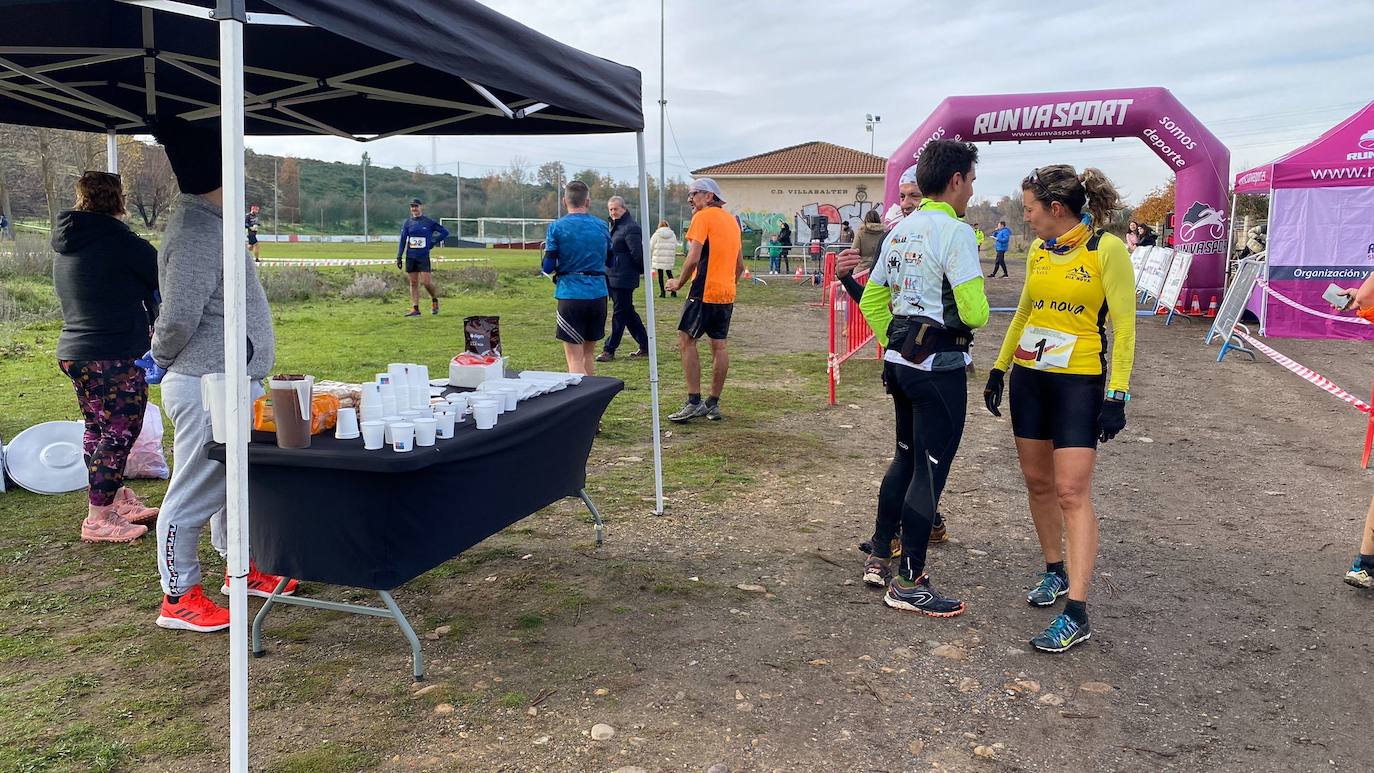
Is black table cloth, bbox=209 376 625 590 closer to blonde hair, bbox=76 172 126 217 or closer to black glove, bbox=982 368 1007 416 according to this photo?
blonde hair, bbox=76 172 126 217

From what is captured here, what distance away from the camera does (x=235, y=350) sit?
92.7 inches

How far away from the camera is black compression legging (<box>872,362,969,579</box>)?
360cm

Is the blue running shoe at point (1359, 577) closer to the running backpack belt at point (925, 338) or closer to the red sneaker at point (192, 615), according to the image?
the running backpack belt at point (925, 338)

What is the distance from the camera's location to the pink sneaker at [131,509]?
4.84 metres

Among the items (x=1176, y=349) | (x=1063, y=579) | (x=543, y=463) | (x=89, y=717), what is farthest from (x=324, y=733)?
(x=1176, y=349)

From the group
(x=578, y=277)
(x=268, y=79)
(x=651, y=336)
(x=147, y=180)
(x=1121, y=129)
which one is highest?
(x=147, y=180)

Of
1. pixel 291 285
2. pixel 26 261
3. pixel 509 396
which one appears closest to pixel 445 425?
pixel 509 396

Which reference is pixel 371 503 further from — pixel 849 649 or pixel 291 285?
pixel 291 285

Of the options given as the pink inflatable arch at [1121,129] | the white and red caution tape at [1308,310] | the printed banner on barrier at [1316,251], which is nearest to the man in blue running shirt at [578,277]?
the white and red caution tape at [1308,310]

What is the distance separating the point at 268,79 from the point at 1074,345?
409 cm

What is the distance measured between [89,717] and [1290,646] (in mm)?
4339

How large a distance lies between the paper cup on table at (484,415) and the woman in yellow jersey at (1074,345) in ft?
6.77

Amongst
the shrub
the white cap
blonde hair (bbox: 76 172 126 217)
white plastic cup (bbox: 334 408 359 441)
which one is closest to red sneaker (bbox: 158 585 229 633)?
white plastic cup (bbox: 334 408 359 441)

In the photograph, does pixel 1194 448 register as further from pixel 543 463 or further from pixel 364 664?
pixel 364 664
